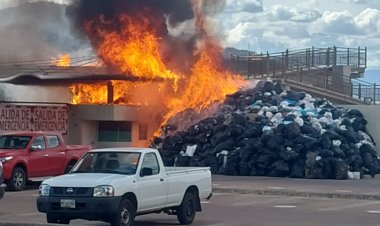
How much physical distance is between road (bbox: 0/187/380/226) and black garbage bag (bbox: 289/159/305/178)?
24.4ft

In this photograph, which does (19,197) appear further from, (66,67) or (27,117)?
(66,67)

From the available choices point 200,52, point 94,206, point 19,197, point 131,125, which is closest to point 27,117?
point 131,125

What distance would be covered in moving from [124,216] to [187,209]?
213cm

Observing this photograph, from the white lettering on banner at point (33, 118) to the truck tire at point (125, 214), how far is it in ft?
69.8

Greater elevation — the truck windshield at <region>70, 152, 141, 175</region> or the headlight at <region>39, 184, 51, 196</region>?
the truck windshield at <region>70, 152, 141, 175</region>

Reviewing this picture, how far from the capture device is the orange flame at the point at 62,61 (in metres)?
43.8

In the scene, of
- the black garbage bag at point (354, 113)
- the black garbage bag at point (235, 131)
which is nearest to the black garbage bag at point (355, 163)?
the black garbage bag at point (354, 113)

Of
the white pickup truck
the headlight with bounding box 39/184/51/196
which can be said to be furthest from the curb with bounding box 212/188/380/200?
the headlight with bounding box 39/184/51/196

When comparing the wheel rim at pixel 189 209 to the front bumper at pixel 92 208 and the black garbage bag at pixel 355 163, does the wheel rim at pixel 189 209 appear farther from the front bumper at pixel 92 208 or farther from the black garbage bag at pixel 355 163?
the black garbage bag at pixel 355 163

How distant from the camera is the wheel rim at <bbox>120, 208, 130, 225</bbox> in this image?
15.6 metres

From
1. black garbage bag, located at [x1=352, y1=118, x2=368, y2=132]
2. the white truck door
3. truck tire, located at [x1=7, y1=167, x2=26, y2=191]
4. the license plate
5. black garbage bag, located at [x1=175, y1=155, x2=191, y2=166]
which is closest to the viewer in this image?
the license plate

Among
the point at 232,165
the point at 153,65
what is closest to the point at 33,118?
the point at 153,65

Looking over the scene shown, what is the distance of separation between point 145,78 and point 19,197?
1640cm

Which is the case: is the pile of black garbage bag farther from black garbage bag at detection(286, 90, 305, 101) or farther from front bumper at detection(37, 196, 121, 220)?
front bumper at detection(37, 196, 121, 220)
